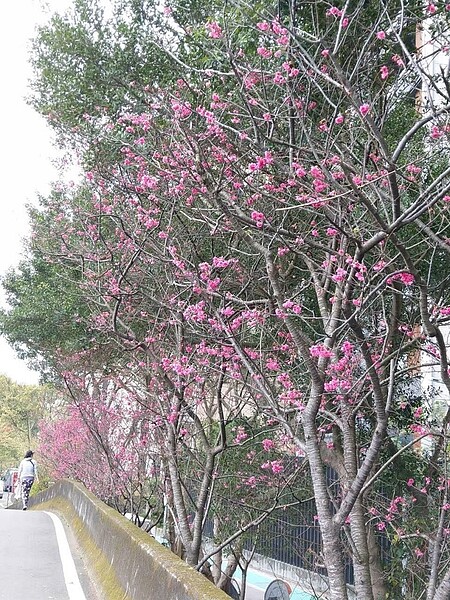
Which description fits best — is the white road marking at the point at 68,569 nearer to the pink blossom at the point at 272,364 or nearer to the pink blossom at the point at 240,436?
the pink blossom at the point at 240,436

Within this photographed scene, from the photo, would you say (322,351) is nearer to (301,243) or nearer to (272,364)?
(301,243)

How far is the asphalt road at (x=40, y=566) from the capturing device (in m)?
7.27

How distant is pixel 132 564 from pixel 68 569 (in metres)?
2.92

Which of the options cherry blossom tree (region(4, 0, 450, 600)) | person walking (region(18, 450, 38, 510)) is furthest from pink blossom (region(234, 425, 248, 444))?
person walking (region(18, 450, 38, 510))

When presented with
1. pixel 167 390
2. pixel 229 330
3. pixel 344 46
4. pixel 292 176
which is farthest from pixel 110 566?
pixel 344 46

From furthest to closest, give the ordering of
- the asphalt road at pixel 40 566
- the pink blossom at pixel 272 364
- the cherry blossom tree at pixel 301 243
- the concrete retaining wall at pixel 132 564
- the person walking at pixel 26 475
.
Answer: the person walking at pixel 26 475, the asphalt road at pixel 40 566, the pink blossom at pixel 272 364, the cherry blossom tree at pixel 301 243, the concrete retaining wall at pixel 132 564

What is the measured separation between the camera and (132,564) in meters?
6.17

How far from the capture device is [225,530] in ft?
37.2

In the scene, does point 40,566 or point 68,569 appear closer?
point 68,569

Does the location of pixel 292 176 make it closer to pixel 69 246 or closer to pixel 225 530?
pixel 69 246

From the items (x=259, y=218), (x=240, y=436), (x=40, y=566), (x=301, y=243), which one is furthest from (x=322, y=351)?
(x=40, y=566)

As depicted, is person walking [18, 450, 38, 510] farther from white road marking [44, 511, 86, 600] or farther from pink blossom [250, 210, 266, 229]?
pink blossom [250, 210, 266, 229]

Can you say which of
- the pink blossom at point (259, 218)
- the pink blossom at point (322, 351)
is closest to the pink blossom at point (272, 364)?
the pink blossom at point (322, 351)

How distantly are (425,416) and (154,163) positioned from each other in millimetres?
4567
